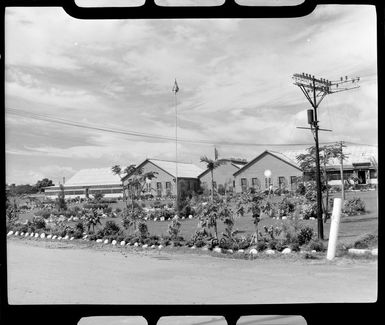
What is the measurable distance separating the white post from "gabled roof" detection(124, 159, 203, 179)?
3.89ft

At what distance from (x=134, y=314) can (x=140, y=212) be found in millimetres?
3114

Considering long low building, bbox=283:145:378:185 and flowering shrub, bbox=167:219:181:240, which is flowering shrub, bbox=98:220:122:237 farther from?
long low building, bbox=283:145:378:185

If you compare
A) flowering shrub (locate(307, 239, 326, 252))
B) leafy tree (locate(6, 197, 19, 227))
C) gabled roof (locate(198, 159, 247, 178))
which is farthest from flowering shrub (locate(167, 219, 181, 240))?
leafy tree (locate(6, 197, 19, 227))

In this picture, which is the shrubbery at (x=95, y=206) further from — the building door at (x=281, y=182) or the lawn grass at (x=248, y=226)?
the building door at (x=281, y=182)

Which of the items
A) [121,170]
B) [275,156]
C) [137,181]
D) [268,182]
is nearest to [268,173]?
[275,156]

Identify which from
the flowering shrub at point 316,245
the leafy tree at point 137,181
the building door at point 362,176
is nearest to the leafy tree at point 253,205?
the flowering shrub at point 316,245

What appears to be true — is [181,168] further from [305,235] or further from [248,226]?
[305,235]

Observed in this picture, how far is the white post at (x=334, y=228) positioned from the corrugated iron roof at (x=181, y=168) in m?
1.18

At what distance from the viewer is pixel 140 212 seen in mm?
4340

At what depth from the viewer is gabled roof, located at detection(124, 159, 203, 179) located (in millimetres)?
3318

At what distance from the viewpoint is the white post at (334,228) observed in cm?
351

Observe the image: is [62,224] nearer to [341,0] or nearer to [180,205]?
[180,205]

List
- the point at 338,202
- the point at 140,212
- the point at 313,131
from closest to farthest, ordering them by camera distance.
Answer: the point at 313,131 < the point at 338,202 < the point at 140,212
